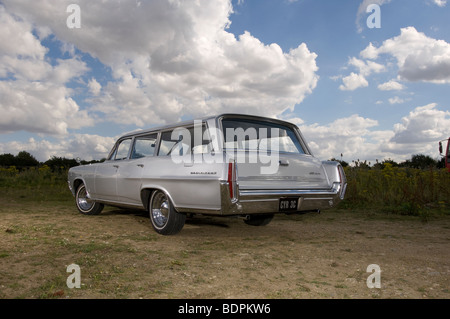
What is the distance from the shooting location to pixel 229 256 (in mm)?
4172

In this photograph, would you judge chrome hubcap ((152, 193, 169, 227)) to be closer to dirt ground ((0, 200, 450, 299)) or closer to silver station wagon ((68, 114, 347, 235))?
silver station wagon ((68, 114, 347, 235))

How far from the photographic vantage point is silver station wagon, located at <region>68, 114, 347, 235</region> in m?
4.46

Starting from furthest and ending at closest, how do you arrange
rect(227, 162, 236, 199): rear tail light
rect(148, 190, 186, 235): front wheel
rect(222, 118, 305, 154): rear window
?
rect(148, 190, 186, 235): front wheel, rect(222, 118, 305, 154): rear window, rect(227, 162, 236, 199): rear tail light

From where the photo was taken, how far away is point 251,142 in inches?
200

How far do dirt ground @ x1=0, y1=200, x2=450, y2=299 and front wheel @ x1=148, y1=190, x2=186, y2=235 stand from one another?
150 millimetres

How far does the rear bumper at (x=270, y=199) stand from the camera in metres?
4.33

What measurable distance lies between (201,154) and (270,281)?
1.99 m

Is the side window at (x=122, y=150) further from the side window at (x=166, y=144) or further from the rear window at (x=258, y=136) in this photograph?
the rear window at (x=258, y=136)

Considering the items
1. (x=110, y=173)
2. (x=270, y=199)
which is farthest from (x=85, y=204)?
(x=270, y=199)

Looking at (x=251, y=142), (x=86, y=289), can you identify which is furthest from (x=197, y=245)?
(x=86, y=289)

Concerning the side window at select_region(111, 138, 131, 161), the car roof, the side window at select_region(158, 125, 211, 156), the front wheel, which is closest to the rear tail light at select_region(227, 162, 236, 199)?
the side window at select_region(158, 125, 211, 156)

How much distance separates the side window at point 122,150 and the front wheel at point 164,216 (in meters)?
1.47

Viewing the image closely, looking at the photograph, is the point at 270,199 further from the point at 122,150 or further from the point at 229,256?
the point at 122,150
